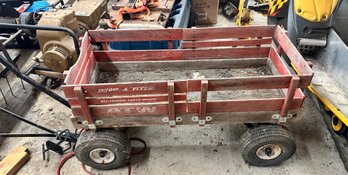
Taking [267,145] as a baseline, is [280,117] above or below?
above

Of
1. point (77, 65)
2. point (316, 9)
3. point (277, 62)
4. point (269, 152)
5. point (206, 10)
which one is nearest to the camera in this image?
point (77, 65)

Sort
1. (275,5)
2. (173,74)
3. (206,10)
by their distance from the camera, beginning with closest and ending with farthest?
(173,74), (275,5), (206,10)

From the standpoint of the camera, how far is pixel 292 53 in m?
2.21

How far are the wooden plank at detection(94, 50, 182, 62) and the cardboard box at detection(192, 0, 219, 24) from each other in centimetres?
225

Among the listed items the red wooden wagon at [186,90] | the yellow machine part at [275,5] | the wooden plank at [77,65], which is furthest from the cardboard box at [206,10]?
the wooden plank at [77,65]

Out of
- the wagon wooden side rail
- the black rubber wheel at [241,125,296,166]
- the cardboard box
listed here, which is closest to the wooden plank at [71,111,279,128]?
the wagon wooden side rail

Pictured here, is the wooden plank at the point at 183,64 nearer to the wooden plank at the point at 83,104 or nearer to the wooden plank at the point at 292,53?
the wooden plank at the point at 292,53

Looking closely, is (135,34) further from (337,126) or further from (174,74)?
(337,126)

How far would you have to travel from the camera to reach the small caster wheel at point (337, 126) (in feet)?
8.29

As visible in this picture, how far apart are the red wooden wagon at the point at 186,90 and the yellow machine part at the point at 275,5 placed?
708 millimetres

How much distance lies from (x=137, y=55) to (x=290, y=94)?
1541 millimetres

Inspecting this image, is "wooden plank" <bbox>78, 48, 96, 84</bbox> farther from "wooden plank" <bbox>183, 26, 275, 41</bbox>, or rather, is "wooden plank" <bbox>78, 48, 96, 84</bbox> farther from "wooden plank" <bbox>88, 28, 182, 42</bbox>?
"wooden plank" <bbox>183, 26, 275, 41</bbox>

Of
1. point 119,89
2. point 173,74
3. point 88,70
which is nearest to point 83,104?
point 119,89

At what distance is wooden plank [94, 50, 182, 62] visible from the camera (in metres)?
2.67
